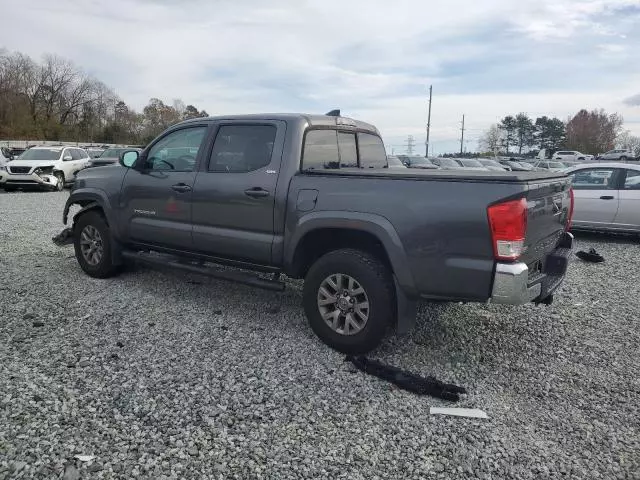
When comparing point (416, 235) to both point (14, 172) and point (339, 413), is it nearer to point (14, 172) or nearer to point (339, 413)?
point (339, 413)

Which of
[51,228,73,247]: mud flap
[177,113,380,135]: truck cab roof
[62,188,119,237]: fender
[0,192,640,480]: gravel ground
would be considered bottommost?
[0,192,640,480]: gravel ground

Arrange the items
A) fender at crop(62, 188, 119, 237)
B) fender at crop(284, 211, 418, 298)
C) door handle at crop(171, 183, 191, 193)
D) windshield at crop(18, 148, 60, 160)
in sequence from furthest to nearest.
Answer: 1. windshield at crop(18, 148, 60, 160)
2. fender at crop(62, 188, 119, 237)
3. door handle at crop(171, 183, 191, 193)
4. fender at crop(284, 211, 418, 298)

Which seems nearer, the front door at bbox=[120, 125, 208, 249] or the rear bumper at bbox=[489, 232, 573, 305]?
the rear bumper at bbox=[489, 232, 573, 305]

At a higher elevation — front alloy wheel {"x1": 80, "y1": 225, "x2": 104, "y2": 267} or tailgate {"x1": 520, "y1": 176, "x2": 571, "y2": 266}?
tailgate {"x1": 520, "y1": 176, "x2": 571, "y2": 266}

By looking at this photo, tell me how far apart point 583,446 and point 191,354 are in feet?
9.05

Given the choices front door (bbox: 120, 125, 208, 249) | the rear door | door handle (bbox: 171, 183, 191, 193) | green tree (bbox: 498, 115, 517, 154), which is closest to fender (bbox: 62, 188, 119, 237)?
front door (bbox: 120, 125, 208, 249)

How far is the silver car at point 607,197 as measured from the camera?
8.95 m

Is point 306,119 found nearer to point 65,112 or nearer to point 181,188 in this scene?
point 181,188

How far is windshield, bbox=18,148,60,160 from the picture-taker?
61.2ft

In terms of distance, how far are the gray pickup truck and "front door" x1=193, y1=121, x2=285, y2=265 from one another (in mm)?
13

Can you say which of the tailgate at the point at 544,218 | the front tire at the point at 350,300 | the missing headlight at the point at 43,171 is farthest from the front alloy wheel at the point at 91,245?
the missing headlight at the point at 43,171

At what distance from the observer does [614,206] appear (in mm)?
9039

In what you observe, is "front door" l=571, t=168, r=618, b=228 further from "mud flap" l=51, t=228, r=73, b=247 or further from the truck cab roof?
"mud flap" l=51, t=228, r=73, b=247

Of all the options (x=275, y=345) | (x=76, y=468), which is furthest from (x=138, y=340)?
(x=76, y=468)
